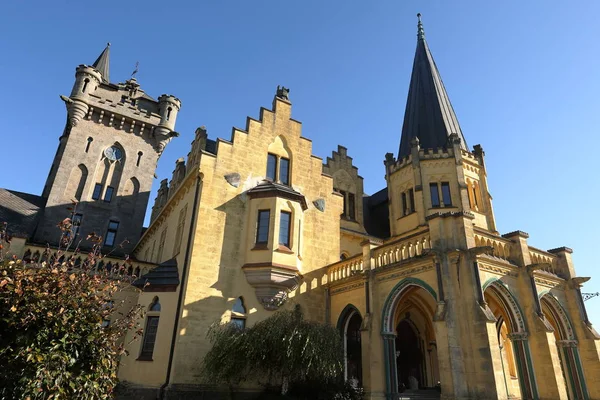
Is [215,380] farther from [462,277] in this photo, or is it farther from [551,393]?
[551,393]

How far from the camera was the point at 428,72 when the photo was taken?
3625 centimetres

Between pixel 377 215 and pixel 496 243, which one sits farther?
pixel 377 215

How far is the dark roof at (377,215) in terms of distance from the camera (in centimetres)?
3075

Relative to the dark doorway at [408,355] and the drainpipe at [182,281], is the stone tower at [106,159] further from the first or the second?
the dark doorway at [408,355]

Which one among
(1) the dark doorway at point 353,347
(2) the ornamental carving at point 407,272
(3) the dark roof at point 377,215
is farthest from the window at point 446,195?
(2) the ornamental carving at point 407,272

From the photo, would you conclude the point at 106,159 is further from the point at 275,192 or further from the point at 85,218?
the point at 275,192

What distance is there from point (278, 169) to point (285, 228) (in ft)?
13.2

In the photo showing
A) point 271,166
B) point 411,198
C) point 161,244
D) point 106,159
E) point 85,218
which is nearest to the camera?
point 271,166

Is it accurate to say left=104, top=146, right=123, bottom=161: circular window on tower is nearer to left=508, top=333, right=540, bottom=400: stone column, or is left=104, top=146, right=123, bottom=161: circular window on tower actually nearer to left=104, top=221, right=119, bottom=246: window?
left=104, top=221, right=119, bottom=246: window

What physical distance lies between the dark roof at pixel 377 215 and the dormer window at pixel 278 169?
1014 cm

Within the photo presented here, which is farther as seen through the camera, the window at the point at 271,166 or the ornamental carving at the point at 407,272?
the window at the point at 271,166

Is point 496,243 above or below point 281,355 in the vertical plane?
above

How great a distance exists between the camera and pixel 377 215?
108 ft

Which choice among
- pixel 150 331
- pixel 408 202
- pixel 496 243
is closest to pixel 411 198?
pixel 408 202
